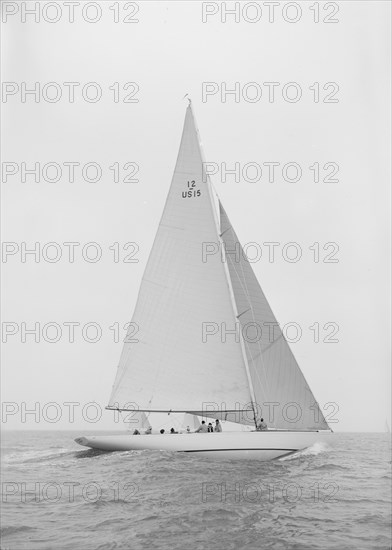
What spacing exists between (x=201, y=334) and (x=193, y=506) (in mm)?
13687

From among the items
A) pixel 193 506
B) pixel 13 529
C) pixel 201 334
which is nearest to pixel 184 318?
pixel 201 334

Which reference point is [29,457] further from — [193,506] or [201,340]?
[193,506]

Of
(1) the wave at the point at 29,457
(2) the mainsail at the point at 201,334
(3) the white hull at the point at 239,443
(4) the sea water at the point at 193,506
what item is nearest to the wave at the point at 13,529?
(4) the sea water at the point at 193,506

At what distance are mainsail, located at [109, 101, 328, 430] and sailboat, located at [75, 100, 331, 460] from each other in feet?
0.15

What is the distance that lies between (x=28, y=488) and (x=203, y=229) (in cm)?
1541

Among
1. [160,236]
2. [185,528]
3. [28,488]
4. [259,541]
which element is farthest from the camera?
[160,236]

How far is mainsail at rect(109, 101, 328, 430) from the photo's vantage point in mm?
27969

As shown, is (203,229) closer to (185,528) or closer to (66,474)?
(66,474)

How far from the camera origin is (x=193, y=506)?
15.1m

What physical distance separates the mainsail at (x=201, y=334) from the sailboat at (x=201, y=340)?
47mm

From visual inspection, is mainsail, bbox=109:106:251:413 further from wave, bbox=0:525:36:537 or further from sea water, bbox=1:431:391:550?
wave, bbox=0:525:36:537

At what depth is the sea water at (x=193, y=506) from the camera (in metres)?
12.0

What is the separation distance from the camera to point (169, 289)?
29766 mm

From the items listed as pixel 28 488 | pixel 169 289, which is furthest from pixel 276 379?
pixel 28 488
